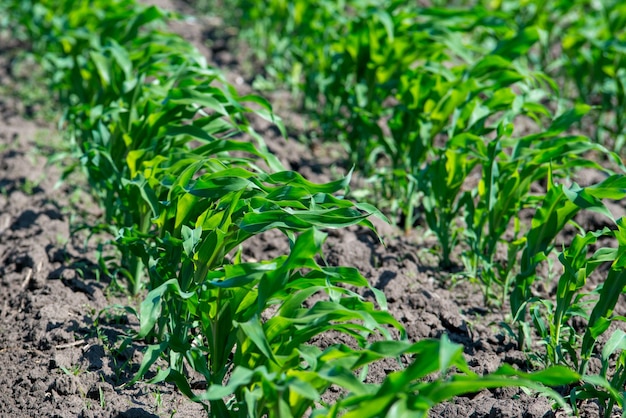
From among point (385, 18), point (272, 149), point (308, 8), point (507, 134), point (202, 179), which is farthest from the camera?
point (308, 8)

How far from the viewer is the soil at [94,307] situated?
2480mm

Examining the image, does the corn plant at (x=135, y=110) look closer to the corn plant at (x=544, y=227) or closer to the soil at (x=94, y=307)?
the soil at (x=94, y=307)

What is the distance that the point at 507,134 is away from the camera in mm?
3227

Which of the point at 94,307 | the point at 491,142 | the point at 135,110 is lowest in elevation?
the point at 94,307

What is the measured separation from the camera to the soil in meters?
2.48

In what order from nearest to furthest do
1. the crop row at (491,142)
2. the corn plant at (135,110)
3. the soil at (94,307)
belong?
1. the soil at (94,307)
2. the crop row at (491,142)
3. the corn plant at (135,110)

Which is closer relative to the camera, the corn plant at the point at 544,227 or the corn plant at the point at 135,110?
the corn plant at the point at 544,227

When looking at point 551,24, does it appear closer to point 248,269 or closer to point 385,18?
point 385,18

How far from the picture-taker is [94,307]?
3004 mm

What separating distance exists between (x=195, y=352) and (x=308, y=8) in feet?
10.3

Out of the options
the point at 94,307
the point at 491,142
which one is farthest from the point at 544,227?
the point at 94,307

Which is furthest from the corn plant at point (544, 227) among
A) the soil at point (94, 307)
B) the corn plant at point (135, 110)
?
the corn plant at point (135, 110)

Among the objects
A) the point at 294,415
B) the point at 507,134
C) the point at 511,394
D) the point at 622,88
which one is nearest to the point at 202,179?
the point at 294,415

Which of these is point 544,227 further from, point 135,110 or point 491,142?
point 135,110
